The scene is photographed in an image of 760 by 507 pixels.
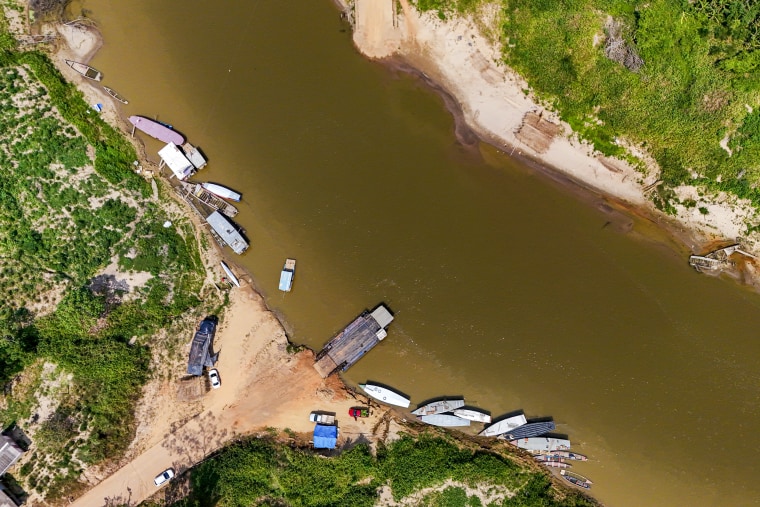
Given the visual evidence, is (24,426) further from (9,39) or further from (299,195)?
(9,39)

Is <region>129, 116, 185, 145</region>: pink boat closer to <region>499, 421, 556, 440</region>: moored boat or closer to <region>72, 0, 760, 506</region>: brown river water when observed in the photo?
<region>72, 0, 760, 506</region>: brown river water

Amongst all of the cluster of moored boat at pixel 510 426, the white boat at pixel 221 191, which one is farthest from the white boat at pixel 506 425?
the white boat at pixel 221 191

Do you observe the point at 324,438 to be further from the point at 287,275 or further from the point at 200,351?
the point at 287,275

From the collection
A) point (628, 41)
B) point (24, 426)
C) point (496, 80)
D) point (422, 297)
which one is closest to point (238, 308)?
point (422, 297)

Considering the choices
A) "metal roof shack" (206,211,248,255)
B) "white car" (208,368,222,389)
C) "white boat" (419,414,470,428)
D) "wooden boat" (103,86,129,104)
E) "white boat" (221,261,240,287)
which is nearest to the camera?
"white car" (208,368,222,389)

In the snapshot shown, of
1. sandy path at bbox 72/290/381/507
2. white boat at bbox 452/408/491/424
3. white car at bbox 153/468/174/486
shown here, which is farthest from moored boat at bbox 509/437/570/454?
white car at bbox 153/468/174/486
